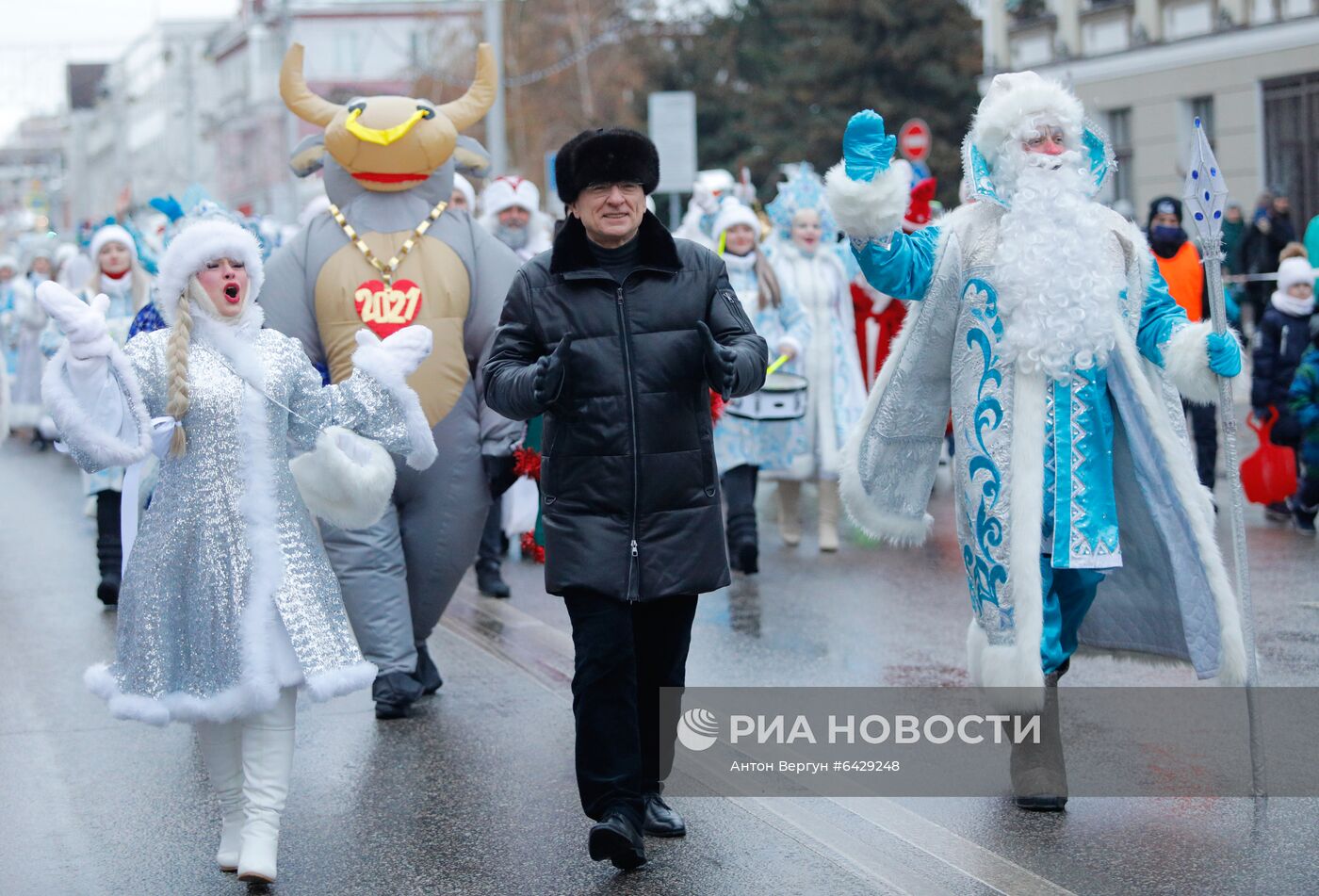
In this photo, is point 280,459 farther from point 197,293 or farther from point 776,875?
point 776,875

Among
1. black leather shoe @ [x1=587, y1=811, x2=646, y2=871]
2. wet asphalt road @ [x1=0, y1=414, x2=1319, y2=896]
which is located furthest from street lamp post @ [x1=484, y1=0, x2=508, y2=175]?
black leather shoe @ [x1=587, y1=811, x2=646, y2=871]

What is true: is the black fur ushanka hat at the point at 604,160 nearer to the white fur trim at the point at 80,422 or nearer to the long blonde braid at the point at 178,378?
the long blonde braid at the point at 178,378

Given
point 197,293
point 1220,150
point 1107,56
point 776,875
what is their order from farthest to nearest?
point 1107,56 < point 1220,150 < point 197,293 < point 776,875

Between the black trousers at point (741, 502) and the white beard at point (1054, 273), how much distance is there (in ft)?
15.2

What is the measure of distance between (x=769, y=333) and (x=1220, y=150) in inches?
694

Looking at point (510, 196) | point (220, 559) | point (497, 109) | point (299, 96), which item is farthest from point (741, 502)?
point (497, 109)

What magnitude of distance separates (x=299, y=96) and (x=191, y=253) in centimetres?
223

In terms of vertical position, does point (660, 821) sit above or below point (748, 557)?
below

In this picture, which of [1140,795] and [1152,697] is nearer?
[1140,795]

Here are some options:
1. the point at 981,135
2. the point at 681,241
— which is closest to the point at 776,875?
the point at 681,241

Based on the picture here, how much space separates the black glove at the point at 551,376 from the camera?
4.84 m

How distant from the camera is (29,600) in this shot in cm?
999

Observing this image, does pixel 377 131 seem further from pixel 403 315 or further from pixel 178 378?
pixel 178 378

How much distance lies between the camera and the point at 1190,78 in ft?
88.7
